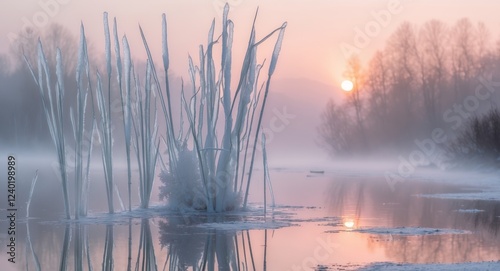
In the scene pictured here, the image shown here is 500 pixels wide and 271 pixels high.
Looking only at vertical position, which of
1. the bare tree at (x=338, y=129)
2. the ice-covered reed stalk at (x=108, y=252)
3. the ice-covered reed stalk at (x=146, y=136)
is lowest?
the ice-covered reed stalk at (x=108, y=252)

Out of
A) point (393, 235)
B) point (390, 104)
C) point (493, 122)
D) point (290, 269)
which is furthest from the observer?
point (390, 104)

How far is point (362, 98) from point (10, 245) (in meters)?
45.0

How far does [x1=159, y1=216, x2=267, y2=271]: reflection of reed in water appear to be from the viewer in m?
7.89

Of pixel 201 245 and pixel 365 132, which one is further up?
pixel 365 132

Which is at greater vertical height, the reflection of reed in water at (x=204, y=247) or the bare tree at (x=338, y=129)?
the bare tree at (x=338, y=129)

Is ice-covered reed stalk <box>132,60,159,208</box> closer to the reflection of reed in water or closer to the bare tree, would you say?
the reflection of reed in water

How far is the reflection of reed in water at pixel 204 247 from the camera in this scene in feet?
25.9

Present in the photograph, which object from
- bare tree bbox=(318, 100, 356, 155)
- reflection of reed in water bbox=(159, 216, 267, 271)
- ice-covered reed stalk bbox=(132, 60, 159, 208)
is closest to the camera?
reflection of reed in water bbox=(159, 216, 267, 271)

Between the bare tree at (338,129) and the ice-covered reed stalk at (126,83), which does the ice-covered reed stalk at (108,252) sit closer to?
the ice-covered reed stalk at (126,83)

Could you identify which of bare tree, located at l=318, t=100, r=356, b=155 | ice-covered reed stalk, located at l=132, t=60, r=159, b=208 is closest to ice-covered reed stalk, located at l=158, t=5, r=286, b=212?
ice-covered reed stalk, located at l=132, t=60, r=159, b=208

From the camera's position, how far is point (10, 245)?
916cm

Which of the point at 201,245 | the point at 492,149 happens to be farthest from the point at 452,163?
the point at 201,245

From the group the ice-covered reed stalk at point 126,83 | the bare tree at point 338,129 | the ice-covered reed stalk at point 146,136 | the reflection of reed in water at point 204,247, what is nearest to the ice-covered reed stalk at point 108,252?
the reflection of reed in water at point 204,247

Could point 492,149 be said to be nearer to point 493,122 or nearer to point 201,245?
point 493,122
